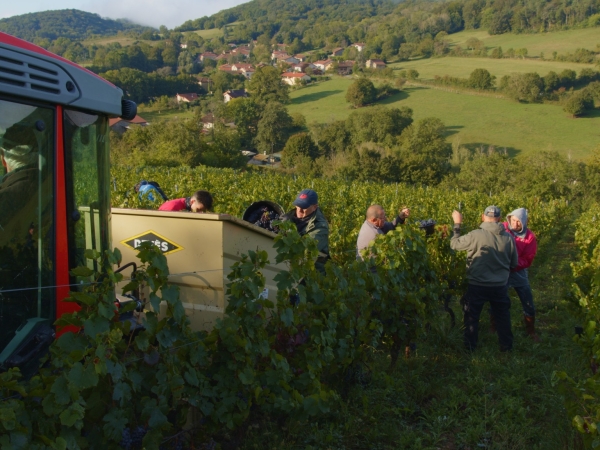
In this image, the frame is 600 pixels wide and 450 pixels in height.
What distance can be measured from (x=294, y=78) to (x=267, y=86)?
42.5 feet

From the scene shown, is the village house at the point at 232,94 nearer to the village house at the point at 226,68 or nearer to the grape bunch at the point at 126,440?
the village house at the point at 226,68

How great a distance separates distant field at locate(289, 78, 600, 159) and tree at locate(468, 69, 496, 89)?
10.8 feet

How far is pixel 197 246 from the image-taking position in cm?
342

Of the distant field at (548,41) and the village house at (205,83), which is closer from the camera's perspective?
the distant field at (548,41)

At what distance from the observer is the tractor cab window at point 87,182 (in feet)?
8.77

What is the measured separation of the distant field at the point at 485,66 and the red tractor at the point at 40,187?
7399 centimetres

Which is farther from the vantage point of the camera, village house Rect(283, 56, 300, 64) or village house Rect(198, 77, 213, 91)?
village house Rect(283, 56, 300, 64)

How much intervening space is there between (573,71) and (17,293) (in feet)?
242

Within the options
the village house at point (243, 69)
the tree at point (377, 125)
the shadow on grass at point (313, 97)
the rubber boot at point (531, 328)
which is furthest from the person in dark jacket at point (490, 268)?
the village house at point (243, 69)

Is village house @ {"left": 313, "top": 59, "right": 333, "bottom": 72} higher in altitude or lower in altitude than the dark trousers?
higher

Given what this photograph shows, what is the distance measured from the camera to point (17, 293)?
2.49m

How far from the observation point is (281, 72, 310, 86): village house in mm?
92231

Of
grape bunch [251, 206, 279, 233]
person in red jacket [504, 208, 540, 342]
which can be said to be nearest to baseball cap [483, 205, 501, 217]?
person in red jacket [504, 208, 540, 342]

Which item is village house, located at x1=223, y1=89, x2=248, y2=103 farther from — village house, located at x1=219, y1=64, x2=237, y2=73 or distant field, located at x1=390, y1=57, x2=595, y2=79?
village house, located at x1=219, y1=64, x2=237, y2=73
